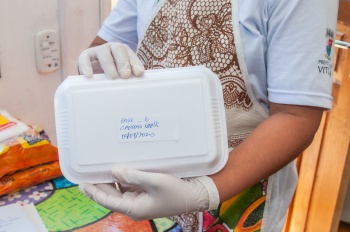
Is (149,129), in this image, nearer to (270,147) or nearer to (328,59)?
(270,147)

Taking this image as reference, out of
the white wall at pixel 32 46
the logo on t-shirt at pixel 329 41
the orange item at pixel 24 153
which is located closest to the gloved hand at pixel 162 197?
Answer: the logo on t-shirt at pixel 329 41

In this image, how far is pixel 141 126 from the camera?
0.67 meters

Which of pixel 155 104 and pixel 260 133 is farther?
pixel 260 133

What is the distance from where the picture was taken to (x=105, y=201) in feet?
2.34

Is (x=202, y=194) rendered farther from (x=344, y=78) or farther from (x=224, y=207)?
(x=344, y=78)

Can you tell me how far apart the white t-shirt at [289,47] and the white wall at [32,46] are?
732mm

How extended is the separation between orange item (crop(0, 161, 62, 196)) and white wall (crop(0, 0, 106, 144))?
299 millimetres

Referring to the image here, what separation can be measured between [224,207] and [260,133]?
0.80 feet

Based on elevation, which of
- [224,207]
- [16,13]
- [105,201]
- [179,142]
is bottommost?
[224,207]

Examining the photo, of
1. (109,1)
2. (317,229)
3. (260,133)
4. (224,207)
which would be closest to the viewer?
(260,133)

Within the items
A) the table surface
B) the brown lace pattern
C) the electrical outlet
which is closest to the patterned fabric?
the brown lace pattern

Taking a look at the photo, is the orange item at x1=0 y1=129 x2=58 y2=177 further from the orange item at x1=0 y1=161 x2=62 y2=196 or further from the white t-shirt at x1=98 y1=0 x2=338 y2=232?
the white t-shirt at x1=98 y1=0 x2=338 y2=232

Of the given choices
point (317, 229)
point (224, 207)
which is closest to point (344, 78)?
point (317, 229)

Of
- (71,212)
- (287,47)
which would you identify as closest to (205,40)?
(287,47)
